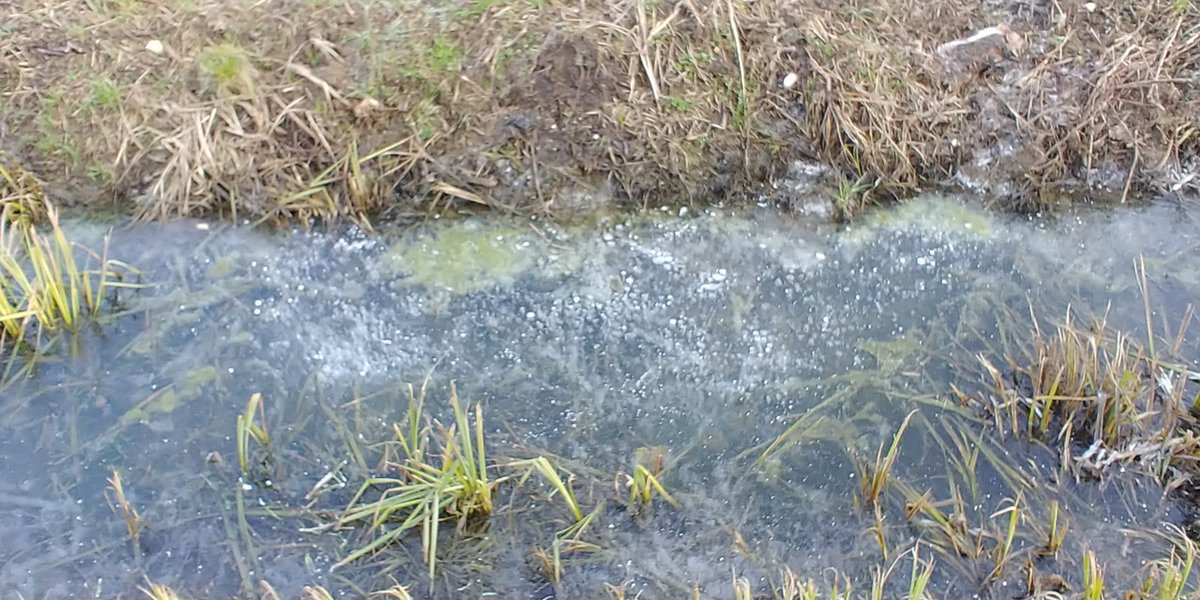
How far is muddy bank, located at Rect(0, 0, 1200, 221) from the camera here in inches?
111

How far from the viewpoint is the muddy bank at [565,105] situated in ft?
9.22

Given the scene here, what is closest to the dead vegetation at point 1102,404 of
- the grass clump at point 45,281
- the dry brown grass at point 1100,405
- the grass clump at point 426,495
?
the dry brown grass at point 1100,405

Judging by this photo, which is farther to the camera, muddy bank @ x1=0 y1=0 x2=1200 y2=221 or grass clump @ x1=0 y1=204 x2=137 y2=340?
muddy bank @ x1=0 y1=0 x2=1200 y2=221

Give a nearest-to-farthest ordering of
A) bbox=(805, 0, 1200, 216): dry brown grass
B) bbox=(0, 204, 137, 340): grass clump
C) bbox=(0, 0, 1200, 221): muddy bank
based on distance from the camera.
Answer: bbox=(0, 204, 137, 340): grass clump, bbox=(0, 0, 1200, 221): muddy bank, bbox=(805, 0, 1200, 216): dry brown grass

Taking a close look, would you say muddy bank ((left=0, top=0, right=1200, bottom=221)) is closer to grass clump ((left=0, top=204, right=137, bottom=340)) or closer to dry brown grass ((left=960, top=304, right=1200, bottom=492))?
grass clump ((left=0, top=204, right=137, bottom=340))

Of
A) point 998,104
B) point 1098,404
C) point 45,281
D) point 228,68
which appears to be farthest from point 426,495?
point 998,104

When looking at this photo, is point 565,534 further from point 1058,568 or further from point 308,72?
point 308,72

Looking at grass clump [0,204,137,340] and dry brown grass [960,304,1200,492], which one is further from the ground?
grass clump [0,204,137,340]

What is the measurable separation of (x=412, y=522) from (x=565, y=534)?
0.35m

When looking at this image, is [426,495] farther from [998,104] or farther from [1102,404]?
[998,104]

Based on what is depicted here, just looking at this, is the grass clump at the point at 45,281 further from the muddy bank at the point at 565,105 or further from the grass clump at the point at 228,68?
the grass clump at the point at 228,68

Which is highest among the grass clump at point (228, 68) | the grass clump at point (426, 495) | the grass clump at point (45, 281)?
the grass clump at point (228, 68)

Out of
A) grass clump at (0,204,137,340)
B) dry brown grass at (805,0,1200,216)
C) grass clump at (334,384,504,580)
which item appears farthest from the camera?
dry brown grass at (805,0,1200,216)

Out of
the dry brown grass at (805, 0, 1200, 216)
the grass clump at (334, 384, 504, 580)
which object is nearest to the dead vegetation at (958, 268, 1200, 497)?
the dry brown grass at (805, 0, 1200, 216)
